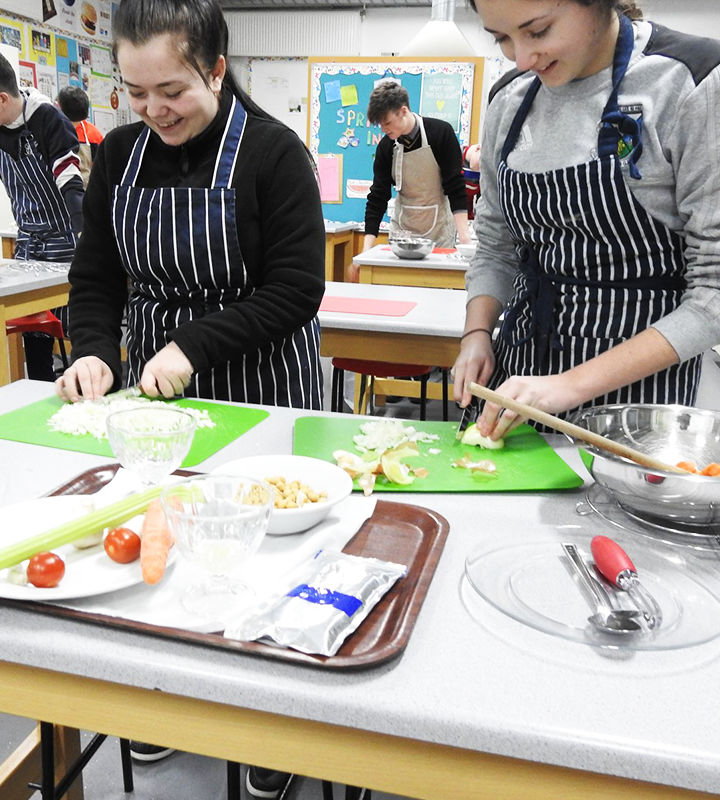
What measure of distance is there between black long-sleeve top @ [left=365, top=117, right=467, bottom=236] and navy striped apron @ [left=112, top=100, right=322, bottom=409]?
9.98ft

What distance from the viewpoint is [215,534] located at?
0.72 m

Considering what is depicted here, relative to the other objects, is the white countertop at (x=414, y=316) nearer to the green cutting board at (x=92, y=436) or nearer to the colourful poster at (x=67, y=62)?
the green cutting board at (x=92, y=436)

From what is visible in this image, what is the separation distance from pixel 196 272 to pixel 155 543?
0.93 metres

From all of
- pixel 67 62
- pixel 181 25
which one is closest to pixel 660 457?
pixel 181 25

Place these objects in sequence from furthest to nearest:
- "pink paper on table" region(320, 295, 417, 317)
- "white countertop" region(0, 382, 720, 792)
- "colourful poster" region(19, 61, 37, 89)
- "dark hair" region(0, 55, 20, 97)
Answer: "colourful poster" region(19, 61, 37, 89) < "dark hair" region(0, 55, 20, 97) < "pink paper on table" region(320, 295, 417, 317) < "white countertop" region(0, 382, 720, 792)

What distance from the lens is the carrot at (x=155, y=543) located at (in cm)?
74

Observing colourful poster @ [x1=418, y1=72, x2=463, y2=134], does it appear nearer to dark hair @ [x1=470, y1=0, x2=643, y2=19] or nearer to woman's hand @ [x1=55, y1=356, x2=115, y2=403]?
dark hair @ [x1=470, y1=0, x2=643, y2=19]

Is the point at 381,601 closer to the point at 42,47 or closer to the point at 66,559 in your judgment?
the point at 66,559

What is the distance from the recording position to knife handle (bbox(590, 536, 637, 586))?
0.80 metres

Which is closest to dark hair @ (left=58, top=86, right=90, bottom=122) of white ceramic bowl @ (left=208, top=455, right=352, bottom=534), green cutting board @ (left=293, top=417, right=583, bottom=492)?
green cutting board @ (left=293, top=417, right=583, bottom=492)

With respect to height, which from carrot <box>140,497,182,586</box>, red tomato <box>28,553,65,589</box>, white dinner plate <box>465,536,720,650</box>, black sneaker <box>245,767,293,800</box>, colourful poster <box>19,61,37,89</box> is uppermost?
colourful poster <box>19,61,37,89</box>

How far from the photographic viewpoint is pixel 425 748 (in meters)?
0.64

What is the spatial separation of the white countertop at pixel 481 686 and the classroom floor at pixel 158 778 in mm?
1061

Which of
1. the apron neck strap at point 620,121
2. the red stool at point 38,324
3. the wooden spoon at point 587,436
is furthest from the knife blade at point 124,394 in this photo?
the red stool at point 38,324
